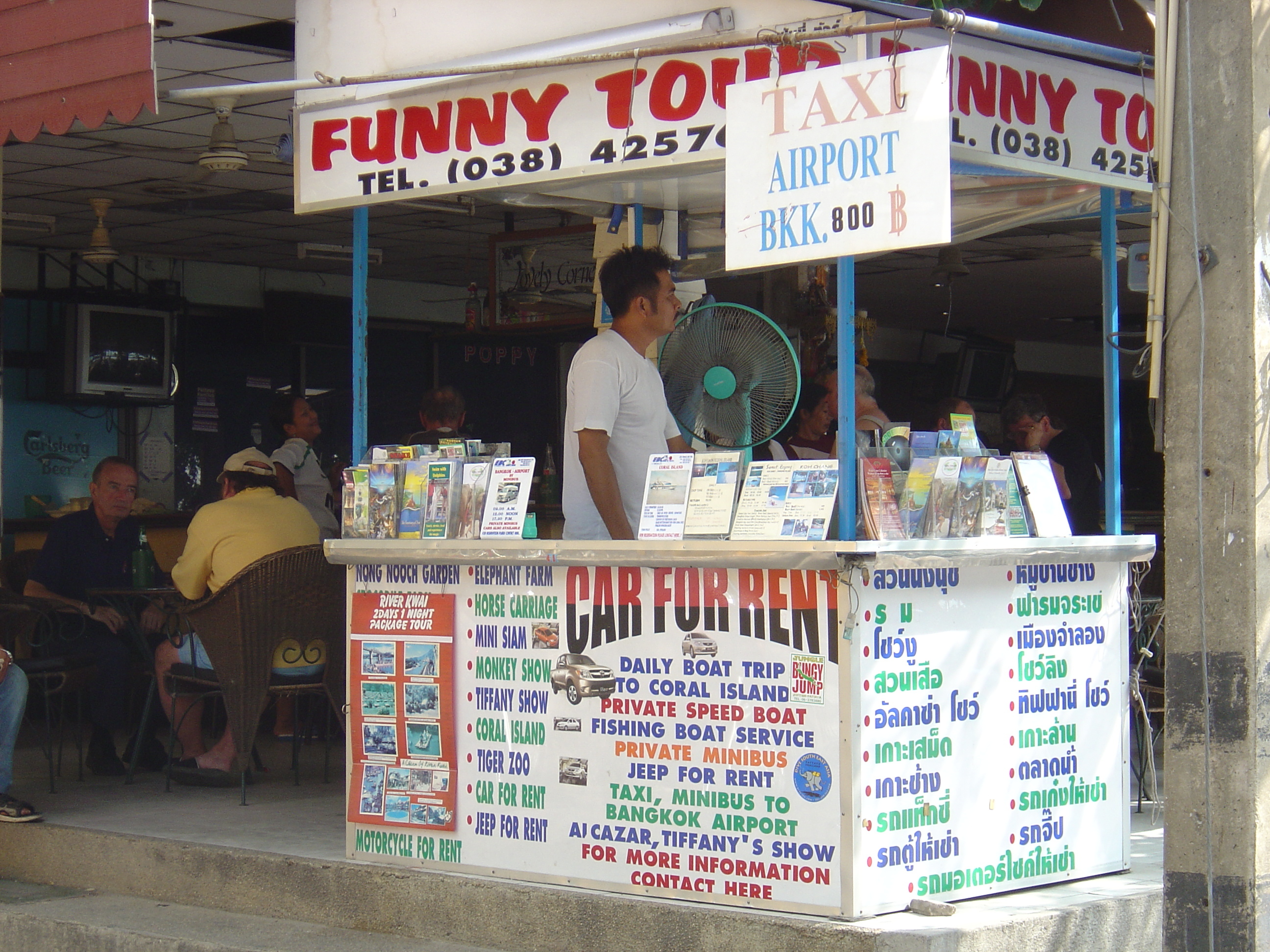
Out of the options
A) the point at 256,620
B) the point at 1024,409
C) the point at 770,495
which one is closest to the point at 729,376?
the point at 770,495

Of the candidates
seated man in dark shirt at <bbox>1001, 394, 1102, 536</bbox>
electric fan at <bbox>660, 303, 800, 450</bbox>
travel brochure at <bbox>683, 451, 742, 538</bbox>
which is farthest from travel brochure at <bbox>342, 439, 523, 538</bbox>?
seated man in dark shirt at <bbox>1001, 394, 1102, 536</bbox>

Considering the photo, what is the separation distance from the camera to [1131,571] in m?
6.07

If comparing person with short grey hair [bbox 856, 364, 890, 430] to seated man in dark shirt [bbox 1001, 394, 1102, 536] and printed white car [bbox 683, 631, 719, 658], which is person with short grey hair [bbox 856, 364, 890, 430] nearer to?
seated man in dark shirt [bbox 1001, 394, 1102, 536]

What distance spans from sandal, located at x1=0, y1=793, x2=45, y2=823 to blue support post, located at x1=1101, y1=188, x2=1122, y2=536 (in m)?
3.76

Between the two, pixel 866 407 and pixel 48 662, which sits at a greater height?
pixel 866 407

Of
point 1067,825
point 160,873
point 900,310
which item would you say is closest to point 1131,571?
point 1067,825

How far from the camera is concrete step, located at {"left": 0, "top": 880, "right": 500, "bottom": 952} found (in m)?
4.36

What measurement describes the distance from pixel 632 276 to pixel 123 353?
771cm

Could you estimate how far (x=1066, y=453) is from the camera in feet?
23.1

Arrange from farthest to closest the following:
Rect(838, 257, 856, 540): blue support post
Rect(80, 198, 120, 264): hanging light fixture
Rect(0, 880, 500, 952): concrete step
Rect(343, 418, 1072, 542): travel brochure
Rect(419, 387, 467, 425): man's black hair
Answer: Rect(80, 198, 120, 264): hanging light fixture
Rect(419, 387, 467, 425): man's black hair
Rect(0, 880, 500, 952): concrete step
Rect(343, 418, 1072, 542): travel brochure
Rect(838, 257, 856, 540): blue support post

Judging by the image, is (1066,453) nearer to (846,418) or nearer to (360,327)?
(846,418)

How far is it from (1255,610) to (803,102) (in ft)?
5.27

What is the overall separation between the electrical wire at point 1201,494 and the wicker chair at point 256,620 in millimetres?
3099

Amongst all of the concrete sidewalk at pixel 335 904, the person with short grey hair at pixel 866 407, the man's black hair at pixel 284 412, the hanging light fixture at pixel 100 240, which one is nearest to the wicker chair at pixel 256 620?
the concrete sidewalk at pixel 335 904
